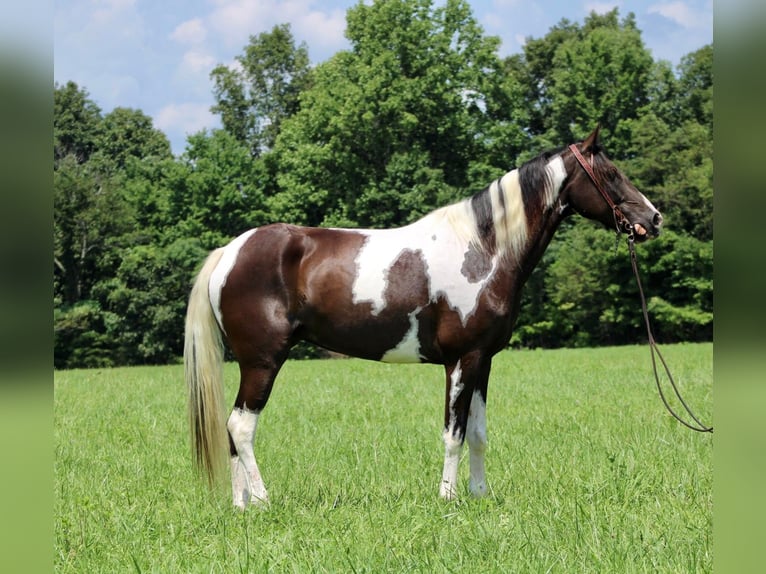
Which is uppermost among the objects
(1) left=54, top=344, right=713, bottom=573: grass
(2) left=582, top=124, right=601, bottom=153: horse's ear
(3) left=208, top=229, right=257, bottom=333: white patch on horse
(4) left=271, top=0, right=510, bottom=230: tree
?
(4) left=271, top=0, right=510, bottom=230: tree

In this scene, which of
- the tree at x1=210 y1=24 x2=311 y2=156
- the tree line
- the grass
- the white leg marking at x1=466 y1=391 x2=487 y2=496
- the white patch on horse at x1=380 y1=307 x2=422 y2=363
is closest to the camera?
the grass

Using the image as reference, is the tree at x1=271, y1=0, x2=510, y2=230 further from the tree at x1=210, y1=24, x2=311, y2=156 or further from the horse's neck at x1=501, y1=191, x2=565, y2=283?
the horse's neck at x1=501, y1=191, x2=565, y2=283

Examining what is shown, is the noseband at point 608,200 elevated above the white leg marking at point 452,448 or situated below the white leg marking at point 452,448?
above

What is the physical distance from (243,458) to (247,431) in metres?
0.19

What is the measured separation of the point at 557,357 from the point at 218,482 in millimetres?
15924

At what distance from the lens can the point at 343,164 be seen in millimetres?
32219

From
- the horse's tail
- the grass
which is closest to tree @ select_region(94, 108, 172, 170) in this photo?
the grass

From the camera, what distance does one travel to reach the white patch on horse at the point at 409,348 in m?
5.26

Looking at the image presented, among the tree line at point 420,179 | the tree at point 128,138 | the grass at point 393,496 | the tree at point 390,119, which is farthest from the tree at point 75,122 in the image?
the grass at point 393,496

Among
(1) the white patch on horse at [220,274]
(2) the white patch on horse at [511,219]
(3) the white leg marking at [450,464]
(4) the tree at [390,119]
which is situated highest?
(4) the tree at [390,119]

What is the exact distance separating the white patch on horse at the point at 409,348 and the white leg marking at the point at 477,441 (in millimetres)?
575

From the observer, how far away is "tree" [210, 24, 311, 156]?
40.5m

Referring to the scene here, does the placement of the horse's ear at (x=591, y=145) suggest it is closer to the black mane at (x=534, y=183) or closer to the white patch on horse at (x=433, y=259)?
the black mane at (x=534, y=183)
